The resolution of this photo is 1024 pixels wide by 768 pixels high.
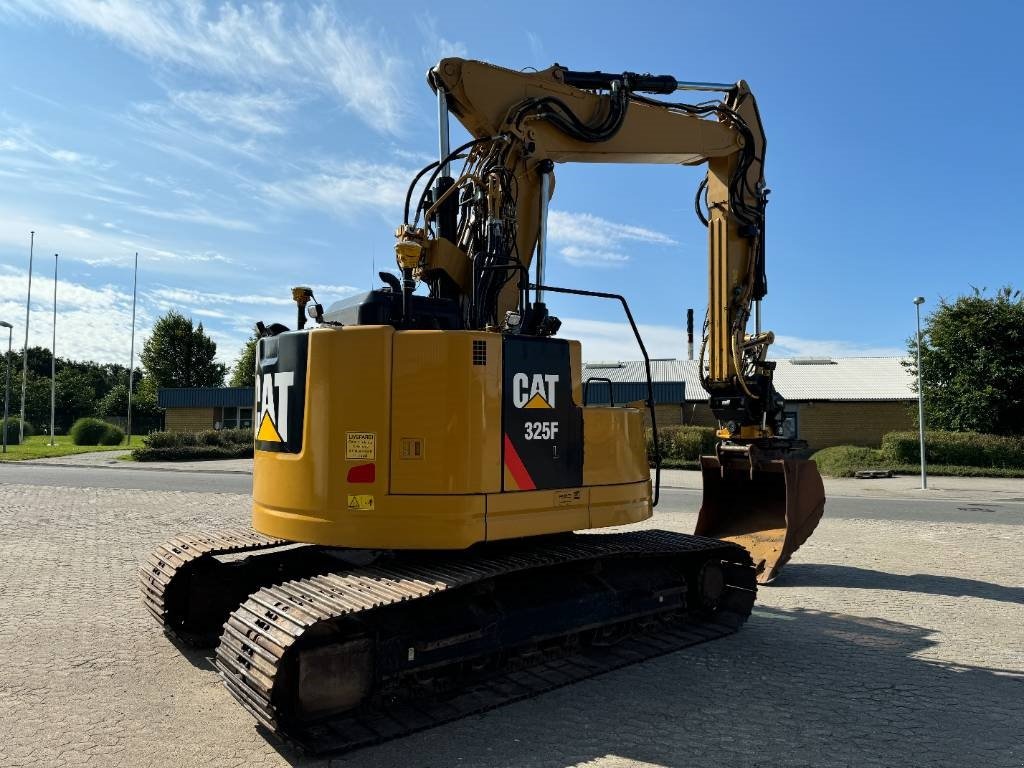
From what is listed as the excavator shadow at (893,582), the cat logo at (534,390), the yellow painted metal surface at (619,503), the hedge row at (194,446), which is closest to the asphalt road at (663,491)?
the hedge row at (194,446)

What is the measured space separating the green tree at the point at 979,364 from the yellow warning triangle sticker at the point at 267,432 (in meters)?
28.3

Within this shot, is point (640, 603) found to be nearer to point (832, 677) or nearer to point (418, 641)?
point (832, 677)

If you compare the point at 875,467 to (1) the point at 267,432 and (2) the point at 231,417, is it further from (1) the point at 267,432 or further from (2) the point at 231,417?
(2) the point at 231,417

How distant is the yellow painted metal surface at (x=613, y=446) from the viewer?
568cm

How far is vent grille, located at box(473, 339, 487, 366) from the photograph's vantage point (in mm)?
5039

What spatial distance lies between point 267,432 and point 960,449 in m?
26.4

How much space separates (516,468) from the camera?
5.23 meters

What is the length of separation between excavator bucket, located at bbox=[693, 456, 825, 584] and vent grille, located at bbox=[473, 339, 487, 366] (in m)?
4.89

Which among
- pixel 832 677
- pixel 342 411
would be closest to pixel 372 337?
pixel 342 411

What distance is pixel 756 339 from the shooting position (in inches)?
367

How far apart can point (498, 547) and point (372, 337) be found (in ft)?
5.71

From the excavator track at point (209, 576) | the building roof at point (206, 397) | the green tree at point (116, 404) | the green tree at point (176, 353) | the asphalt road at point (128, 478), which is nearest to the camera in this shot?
the excavator track at point (209, 576)

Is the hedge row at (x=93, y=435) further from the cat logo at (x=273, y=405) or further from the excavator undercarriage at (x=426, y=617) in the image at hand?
the cat logo at (x=273, y=405)

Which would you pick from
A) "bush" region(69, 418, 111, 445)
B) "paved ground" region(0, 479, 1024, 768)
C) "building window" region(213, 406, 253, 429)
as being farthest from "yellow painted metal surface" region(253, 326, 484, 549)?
"bush" region(69, 418, 111, 445)
